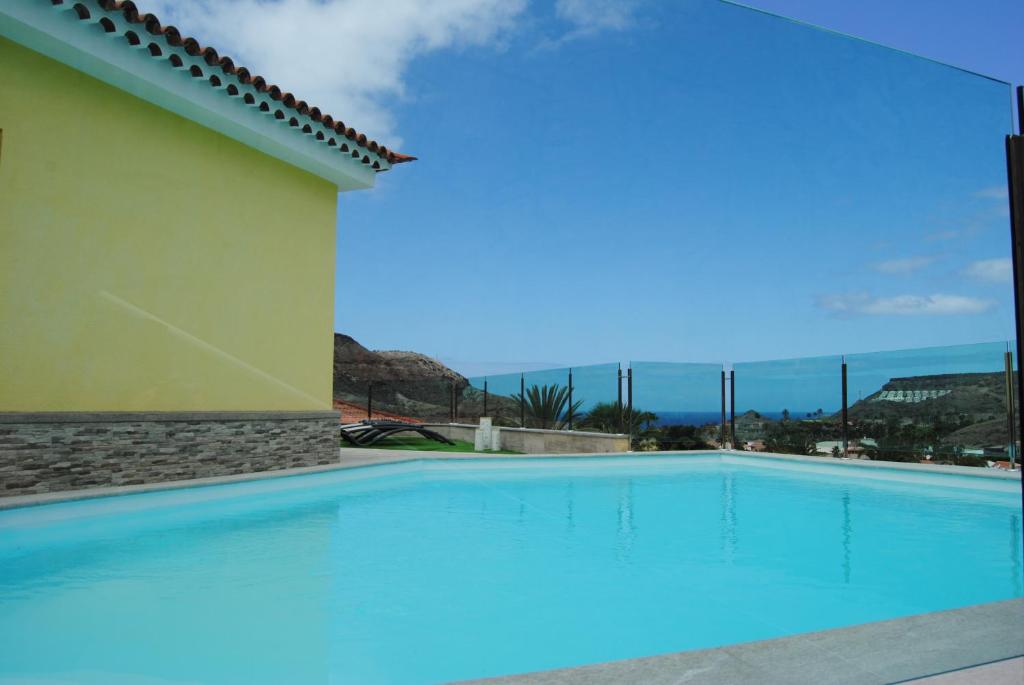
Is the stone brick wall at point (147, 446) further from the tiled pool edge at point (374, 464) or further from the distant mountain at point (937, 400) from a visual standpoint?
the distant mountain at point (937, 400)

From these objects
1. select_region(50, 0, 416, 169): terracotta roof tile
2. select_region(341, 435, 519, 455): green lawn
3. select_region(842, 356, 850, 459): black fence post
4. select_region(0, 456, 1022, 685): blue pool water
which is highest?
select_region(50, 0, 416, 169): terracotta roof tile

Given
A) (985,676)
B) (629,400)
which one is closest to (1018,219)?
(985,676)

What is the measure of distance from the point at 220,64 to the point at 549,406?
9.96 meters

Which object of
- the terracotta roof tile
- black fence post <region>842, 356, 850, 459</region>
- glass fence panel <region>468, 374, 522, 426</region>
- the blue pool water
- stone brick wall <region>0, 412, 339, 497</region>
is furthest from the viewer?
glass fence panel <region>468, 374, 522, 426</region>

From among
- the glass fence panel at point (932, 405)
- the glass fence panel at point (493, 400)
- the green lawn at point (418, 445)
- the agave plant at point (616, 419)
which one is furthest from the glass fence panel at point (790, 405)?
the glass fence panel at point (493, 400)

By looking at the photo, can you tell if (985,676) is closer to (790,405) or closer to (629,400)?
(790,405)

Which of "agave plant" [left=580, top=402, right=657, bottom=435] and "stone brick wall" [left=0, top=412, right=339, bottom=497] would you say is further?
"agave plant" [left=580, top=402, right=657, bottom=435]

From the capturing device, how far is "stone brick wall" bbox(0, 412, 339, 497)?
21.0 feet

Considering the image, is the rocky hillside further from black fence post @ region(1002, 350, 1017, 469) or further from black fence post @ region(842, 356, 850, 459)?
black fence post @ region(1002, 350, 1017, 469)

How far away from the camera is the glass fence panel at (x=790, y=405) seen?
12875 mm

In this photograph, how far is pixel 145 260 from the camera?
769cm

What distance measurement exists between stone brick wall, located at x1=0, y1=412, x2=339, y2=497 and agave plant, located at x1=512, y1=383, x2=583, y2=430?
6.63 metres

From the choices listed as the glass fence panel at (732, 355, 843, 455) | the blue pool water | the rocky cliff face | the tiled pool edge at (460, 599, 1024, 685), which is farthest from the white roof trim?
the rocky cliff face

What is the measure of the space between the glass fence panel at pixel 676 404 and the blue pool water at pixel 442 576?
5793 mm
